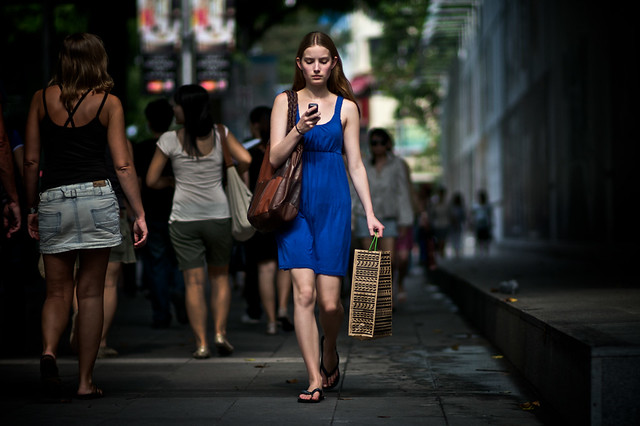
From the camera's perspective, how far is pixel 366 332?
541 centimetres

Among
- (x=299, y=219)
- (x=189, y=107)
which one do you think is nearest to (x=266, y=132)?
(x=189, y=107)

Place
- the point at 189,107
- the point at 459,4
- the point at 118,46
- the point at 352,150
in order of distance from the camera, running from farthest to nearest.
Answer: the point at 459,4 → the point at 118,46 → the point at 189,107 → the point at 352,150

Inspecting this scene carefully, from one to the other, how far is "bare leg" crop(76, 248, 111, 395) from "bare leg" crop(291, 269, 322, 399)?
1.09 meters

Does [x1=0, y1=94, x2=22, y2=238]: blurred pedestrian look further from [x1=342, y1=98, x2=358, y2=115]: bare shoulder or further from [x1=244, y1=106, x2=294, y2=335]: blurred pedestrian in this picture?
[x1=244, y1=106, x2=294, y2=335]: blurred pedestrian

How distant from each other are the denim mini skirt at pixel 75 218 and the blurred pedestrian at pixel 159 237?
3.17 metres

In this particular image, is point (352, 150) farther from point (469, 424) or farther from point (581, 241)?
point (581, 241)

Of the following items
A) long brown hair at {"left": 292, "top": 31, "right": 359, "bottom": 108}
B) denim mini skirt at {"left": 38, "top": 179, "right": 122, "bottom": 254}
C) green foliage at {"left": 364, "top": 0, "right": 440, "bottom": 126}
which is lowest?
denim mini skirt at {"left": 38, "top": 179, "right": 122, "bottom": 254}

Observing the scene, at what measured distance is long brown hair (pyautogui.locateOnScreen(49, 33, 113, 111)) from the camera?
5.66m

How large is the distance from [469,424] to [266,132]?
5.01 metres

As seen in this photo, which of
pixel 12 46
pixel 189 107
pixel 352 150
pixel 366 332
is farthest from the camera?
pixel 12 46

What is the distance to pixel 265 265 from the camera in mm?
9125

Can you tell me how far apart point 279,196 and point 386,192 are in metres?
5.55

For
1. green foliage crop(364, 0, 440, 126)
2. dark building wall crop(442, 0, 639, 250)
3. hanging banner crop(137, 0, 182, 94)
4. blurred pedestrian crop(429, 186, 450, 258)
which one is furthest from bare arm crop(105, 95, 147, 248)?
green foliage crop(364, 0, 440, 126)

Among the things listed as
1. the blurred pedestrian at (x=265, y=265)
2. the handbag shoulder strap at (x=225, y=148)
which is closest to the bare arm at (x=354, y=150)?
the handbag shoulder strap at (x=225, y=148)
